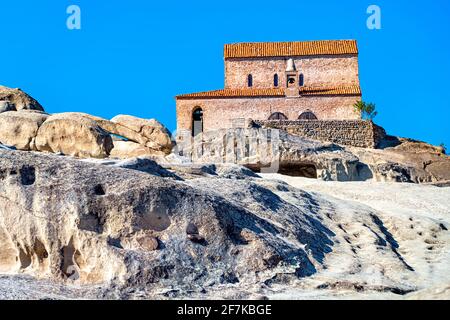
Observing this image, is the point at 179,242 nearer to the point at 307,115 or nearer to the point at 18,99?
the point at 18,99

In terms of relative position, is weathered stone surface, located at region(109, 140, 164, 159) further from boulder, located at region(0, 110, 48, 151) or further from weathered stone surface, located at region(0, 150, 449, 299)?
weathered stone surface, located at region(0, 150, 449, 299)

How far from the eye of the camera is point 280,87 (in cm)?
5300

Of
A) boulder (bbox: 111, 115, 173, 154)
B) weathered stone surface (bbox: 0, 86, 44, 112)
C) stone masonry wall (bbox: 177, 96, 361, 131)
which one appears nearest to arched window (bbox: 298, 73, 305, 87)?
stone masonry wall (bbox: 177, 96, 361, 131)

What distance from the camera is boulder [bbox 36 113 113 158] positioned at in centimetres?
2914

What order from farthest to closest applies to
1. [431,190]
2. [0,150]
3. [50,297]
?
[431,190], [0,150], [50,297]

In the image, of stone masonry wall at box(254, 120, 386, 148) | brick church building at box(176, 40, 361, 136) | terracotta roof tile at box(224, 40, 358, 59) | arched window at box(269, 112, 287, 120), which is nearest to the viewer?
stone masonry wall at box(254, 120, 386, 148)

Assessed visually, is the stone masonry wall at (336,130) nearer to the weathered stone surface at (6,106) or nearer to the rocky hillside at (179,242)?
the weathered stone surface at (6,106)

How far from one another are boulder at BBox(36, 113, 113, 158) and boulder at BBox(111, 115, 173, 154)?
474 centimetres

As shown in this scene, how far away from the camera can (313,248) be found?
14.9 m

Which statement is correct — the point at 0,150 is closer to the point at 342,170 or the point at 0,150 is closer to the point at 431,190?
the point at 431,190

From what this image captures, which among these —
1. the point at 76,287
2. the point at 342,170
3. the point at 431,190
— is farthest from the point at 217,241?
the point at 342,170

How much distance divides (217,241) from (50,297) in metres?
3.01

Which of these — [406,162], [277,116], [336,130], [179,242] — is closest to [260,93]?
[277,116]
